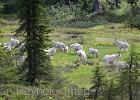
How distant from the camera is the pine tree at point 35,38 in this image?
20.7 metres

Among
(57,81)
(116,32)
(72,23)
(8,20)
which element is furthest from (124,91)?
(8,20)

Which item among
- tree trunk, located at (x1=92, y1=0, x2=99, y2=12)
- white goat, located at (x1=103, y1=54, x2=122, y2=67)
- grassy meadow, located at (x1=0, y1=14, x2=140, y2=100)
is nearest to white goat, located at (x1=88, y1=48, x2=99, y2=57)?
grassy meadow, located at (x1=0, y1=14, x2=140, y2=100)

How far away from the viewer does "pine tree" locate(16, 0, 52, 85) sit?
814 inches

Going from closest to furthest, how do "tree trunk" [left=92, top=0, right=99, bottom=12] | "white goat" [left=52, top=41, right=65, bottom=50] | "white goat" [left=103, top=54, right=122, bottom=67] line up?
"white goat" [left=103, top=54, right=122, bottom=67]
"white goat" [left=52, top=41, right=65, bottom=50]
"tree trunk" [left=92, top=0, right=99, bottom=12]

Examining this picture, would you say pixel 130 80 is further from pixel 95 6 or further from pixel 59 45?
pixel 95 6

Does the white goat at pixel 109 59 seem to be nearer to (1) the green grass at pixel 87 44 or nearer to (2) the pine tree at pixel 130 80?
(1) the green grass at pixel 87 44

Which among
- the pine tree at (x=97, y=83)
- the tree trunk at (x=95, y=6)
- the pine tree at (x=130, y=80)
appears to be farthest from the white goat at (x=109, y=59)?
the tree trunk at (x=95, y=6)

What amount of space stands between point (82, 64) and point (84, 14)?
2996cm

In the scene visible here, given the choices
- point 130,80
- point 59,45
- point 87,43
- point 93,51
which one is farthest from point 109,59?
point 87,43

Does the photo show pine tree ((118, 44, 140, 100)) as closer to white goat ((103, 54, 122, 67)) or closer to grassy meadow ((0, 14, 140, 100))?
grassy meadow ((0, 14, 140, 100))

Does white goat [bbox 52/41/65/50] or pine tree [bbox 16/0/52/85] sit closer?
pine tree [bbox 16/0/52/85]

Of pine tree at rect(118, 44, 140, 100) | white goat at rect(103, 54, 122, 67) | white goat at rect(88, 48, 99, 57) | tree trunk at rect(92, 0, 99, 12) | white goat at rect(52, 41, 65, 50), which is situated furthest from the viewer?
tree trunk at rect(92, 0, 99, 12)

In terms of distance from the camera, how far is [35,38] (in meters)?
21.1

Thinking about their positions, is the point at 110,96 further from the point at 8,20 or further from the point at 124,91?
the point at 8,20
